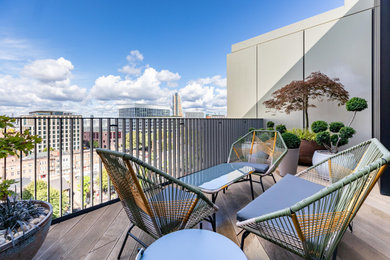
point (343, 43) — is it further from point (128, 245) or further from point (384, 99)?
point (128, 245)

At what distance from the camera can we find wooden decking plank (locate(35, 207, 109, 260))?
1448 millimetres

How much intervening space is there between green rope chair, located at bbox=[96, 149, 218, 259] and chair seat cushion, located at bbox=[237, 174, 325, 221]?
29 centimetres

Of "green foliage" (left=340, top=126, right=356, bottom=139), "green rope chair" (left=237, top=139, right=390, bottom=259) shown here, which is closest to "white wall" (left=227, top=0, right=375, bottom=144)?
"green foliage" (left=340, top=126, right=356, bottom=139)

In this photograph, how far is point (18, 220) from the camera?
120cm

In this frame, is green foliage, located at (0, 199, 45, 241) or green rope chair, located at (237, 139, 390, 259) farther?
green foliage, located at (0, 199, 45, 241)

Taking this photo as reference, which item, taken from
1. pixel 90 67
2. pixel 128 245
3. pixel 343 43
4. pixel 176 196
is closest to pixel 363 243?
pixel 176 196

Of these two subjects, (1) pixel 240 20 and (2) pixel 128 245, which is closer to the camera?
(2) pixel 128 245

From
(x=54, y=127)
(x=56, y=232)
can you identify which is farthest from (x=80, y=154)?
(x=56, y=232)

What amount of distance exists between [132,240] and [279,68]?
6.70 m

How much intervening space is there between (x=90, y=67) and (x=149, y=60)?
16.2ft

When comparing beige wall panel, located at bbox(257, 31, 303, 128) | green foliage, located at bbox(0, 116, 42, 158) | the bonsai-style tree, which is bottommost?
green foliage, located at bbox(0, 116, 42, 158)

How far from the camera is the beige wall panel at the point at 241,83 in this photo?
6.88 meters

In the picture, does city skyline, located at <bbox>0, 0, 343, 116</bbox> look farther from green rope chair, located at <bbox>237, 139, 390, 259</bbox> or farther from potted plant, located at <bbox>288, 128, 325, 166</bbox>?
potted plant, located at <bbox>288, 128, 325, 166</bbox>

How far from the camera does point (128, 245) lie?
155 cm
